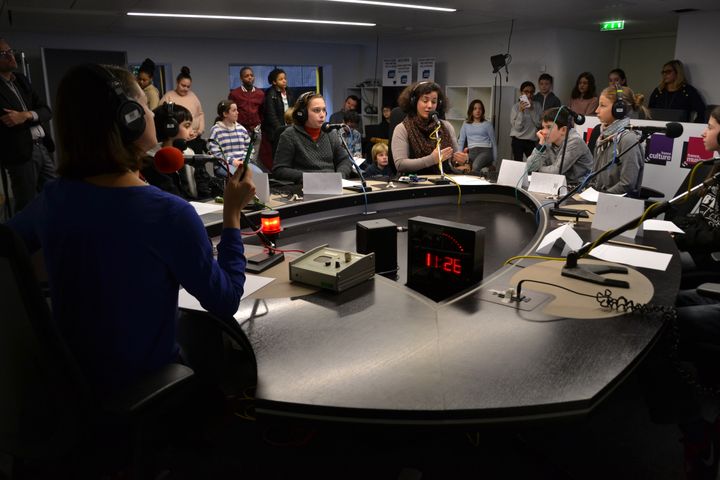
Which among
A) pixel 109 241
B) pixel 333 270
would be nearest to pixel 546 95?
pixel 333 270

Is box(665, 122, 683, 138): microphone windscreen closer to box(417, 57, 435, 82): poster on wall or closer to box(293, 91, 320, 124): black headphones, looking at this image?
box(293, 91, 320, 124): black headphones

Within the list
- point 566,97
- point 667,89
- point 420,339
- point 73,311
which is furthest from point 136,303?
point 566,97

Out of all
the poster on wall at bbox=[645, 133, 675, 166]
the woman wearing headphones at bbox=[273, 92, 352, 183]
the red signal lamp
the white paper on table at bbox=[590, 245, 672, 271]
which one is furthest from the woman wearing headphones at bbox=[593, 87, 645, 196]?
the poster on wall at bbox=[645, 133, 675, 166]

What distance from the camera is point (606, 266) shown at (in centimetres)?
199

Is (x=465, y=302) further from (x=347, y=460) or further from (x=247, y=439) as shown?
(x=247, y=439)

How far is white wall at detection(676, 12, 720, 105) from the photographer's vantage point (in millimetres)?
6711

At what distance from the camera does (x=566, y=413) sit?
1.21 meters

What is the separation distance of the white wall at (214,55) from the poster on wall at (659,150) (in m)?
6.43

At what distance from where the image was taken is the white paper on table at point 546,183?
3.43m

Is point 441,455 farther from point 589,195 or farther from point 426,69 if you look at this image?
point 426,69

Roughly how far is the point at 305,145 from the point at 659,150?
392cm

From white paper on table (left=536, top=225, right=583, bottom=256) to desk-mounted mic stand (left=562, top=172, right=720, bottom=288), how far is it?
0.19 metres

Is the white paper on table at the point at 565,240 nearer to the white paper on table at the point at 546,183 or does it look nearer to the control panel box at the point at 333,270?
the control panel box at the point at 333,270

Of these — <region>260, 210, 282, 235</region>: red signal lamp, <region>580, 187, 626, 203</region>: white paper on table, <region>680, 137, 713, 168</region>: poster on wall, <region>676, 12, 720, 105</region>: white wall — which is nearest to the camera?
<region>260, 210, 282, 235</region>: red signal lamp
